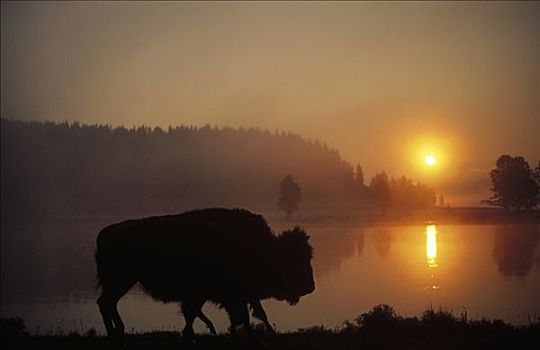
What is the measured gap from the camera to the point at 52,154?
110 m

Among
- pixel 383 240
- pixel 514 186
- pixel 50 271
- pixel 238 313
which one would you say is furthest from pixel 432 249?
pixel 238 313

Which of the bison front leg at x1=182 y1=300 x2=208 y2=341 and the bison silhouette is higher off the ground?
the bison silhouette

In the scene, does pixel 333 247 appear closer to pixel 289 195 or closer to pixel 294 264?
pixel 289 195

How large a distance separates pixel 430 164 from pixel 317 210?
85.6ft

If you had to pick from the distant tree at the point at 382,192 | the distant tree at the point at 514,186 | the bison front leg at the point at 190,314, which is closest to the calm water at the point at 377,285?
the distant tree at the point at 514,186

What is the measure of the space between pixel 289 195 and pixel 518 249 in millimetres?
21836

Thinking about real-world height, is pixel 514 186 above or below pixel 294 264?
above

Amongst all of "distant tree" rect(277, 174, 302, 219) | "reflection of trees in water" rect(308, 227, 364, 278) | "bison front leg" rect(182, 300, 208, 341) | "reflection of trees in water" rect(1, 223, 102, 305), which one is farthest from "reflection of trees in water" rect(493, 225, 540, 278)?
"distant tree" rect(277, 174, 302, 219)

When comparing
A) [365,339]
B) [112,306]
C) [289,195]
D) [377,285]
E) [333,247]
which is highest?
[289,195]

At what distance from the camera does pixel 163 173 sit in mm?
68562

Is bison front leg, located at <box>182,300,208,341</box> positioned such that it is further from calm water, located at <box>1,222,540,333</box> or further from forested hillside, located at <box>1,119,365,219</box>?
forested hillside, located at <box>1,119,365,219</box>

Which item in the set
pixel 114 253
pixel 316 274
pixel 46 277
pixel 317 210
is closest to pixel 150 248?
pixel 114 253

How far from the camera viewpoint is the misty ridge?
4284 cm

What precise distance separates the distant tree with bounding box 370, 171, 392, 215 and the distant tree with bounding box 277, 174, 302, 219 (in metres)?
5.08
